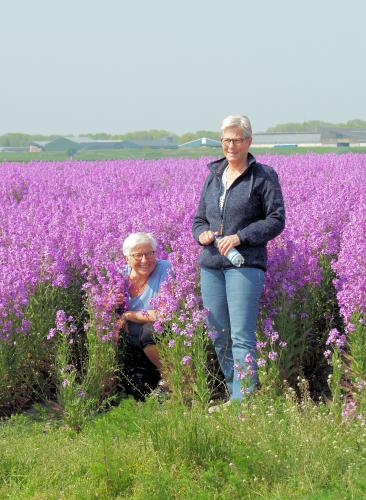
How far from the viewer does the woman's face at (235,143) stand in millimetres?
5230

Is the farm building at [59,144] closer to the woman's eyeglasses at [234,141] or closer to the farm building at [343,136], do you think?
the farm building at [343,136]

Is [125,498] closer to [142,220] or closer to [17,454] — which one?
[17,454]

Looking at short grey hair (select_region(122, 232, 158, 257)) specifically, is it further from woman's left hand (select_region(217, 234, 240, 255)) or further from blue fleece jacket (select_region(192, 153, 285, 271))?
woman's left hand (select_region(217, 234, 240, 255))

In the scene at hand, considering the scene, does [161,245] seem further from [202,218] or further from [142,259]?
[202,218]

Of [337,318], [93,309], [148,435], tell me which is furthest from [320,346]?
[148,435]

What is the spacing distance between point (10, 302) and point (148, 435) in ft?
5.60

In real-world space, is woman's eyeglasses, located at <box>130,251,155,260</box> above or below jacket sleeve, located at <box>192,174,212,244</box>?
below

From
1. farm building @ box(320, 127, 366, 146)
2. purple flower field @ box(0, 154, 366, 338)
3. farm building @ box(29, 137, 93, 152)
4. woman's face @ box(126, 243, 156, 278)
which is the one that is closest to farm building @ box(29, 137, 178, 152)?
farm building @ box(29, 137, 93, 152)

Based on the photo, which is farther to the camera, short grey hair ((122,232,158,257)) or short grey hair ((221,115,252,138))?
short grey hair ((122,232,158,257))

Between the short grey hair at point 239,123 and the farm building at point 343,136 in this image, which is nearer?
the short grey hair at point 239,123

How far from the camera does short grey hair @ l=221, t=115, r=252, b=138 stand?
523 centimetres

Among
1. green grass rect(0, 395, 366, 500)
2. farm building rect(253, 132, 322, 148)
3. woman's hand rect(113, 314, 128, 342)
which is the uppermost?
woman's hand rect(113, 314, 128, 342)

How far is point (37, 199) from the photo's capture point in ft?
40.6

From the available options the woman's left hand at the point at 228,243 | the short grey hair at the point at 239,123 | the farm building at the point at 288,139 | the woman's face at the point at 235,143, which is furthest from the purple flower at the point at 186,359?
the farm building at the point at 288,139
